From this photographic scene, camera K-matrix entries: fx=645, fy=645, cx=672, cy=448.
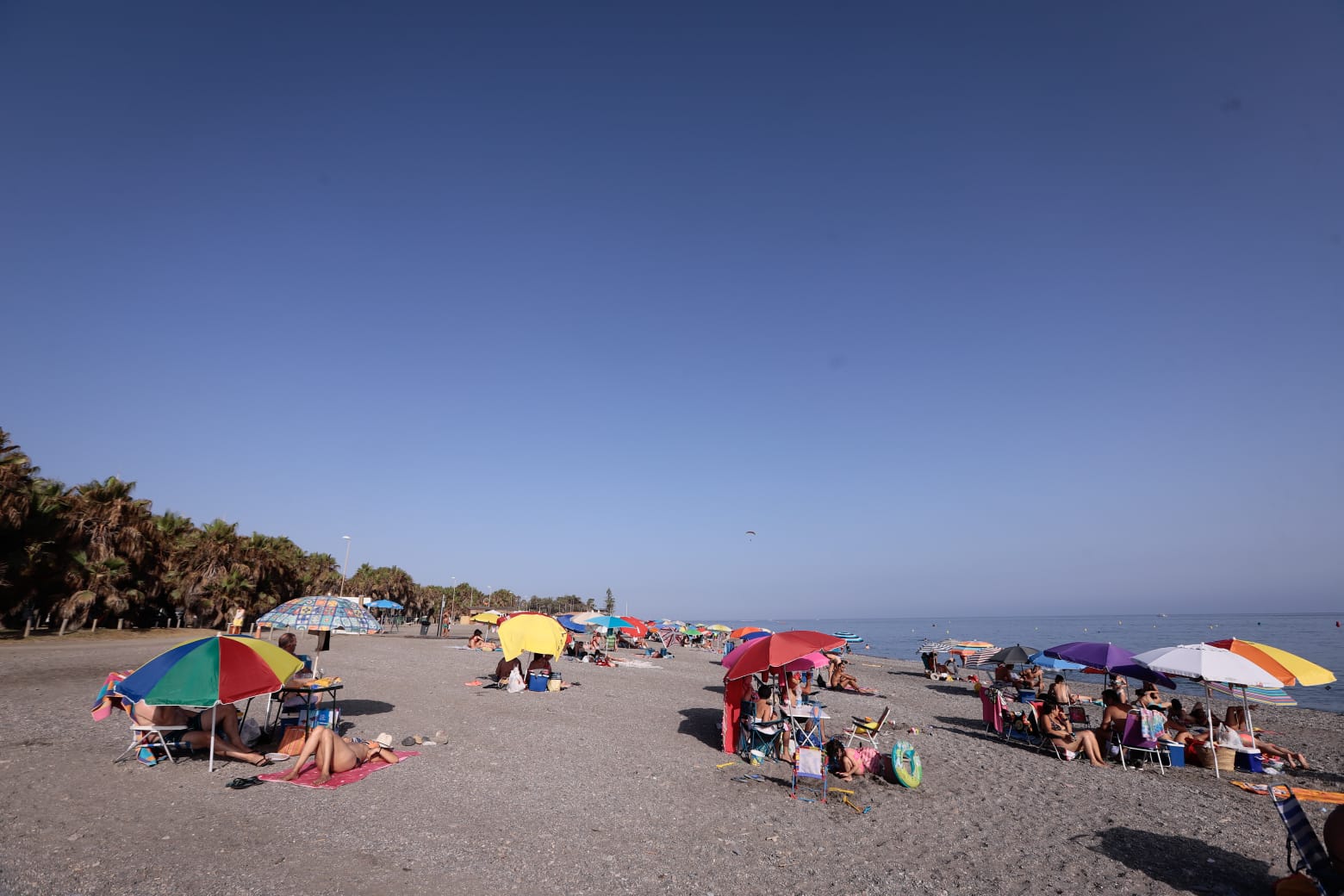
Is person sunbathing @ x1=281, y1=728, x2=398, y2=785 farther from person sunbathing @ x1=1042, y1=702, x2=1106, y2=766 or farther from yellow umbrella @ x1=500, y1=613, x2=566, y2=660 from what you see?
person sunbathing @ x1=1042, y1=702, x2=1106, y2=766

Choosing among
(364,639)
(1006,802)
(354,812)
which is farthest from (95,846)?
(364,639)

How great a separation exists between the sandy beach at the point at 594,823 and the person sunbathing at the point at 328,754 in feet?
1.47

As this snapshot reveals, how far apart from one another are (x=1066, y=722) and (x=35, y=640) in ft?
114

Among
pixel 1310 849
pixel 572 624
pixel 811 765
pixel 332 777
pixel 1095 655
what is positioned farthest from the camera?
pixel 572 624

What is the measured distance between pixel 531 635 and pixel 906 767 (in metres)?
9.68

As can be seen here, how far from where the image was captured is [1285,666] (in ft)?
35.9

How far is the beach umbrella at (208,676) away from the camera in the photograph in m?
8.21

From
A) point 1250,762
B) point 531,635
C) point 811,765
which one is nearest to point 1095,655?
point 1250,762

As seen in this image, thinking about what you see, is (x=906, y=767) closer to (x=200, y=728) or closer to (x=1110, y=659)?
(x=1110, y=659)

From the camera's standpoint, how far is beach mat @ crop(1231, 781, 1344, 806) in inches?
392

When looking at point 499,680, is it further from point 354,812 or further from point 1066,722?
point 1066,722

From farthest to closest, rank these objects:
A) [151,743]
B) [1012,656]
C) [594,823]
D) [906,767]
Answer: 1. [1012,656]
2. [906,767]
3. [151,743]
4. [594,823]

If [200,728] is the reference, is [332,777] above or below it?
below

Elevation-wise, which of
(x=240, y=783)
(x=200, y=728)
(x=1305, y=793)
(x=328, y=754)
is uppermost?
(x=200, y=728)
